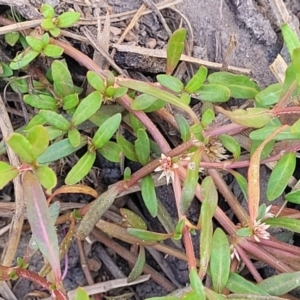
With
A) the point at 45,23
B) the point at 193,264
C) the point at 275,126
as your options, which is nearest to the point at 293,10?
the point at 275,126

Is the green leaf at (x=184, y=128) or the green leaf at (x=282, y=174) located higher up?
the green leaf at (x=184, y=128)

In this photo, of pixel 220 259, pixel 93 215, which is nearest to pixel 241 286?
pixel 220 259

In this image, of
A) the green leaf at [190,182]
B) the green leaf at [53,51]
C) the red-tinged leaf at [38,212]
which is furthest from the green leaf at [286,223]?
the green leaf at [53,51]

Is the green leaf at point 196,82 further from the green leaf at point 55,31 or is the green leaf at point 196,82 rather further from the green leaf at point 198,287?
the green leaf at point 198,287

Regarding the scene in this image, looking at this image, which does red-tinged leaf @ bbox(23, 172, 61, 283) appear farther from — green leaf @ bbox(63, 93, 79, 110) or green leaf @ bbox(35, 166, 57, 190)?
green leaf @ bbox(63, 93, 79, 110)

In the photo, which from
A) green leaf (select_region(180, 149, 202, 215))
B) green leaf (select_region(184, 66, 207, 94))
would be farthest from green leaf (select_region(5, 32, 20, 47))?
green leaf (select_region(180, 149, 202, 215))

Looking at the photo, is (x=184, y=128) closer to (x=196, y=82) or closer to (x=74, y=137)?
(x=196, y=82)

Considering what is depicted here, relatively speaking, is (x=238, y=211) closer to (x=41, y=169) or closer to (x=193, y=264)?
(x=193, y=264)
